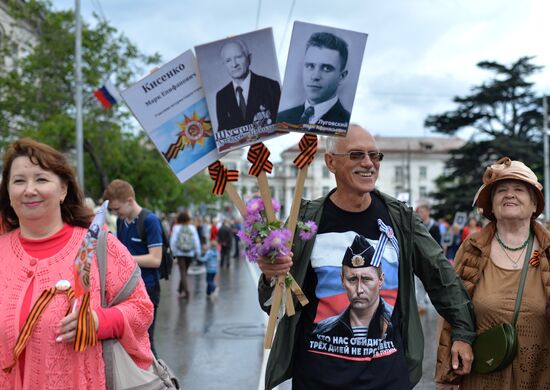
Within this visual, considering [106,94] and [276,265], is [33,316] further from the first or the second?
[106,94]

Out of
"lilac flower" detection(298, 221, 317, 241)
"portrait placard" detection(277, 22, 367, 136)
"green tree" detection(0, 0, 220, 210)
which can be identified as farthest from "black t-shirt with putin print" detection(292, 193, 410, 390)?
"green tree" detection(0, 0, 220, 210)

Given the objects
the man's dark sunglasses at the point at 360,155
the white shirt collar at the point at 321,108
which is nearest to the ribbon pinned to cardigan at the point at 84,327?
the white shirt collar at the point at 321,108

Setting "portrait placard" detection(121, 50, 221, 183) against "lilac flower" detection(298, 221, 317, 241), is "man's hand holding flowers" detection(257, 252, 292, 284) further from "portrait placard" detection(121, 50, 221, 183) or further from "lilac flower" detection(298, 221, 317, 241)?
"portrait placard" detection(121, 50, 221, 183)

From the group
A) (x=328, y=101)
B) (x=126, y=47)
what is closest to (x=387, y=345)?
(x=328, y=101)

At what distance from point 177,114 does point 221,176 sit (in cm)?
34

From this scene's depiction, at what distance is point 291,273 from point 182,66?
41.5 inches

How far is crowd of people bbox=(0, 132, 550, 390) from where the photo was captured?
290 centimetres

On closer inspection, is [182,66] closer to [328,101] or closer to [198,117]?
[198,117]

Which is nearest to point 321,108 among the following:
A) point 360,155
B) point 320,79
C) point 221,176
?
point 320,79

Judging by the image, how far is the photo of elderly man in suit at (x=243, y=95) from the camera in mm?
3141

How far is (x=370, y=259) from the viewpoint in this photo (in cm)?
329

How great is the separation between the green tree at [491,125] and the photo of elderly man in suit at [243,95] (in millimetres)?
45314

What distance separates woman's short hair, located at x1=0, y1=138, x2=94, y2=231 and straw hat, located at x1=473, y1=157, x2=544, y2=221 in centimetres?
210

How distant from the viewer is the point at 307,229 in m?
3.14
